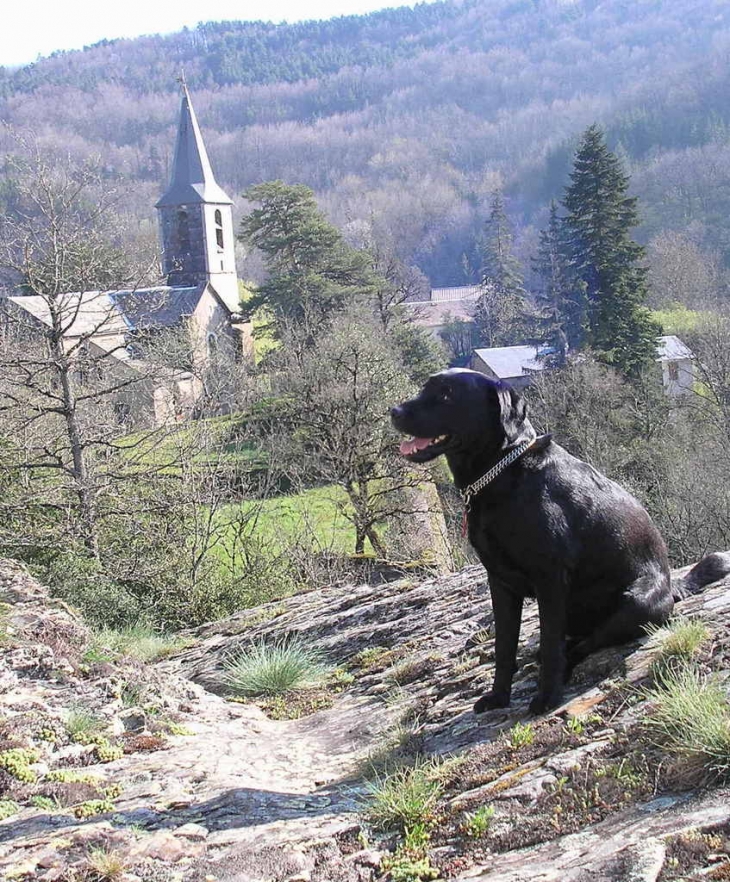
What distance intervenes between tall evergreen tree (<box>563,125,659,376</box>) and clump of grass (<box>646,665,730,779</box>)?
104ft

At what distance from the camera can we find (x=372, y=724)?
4.82 metres

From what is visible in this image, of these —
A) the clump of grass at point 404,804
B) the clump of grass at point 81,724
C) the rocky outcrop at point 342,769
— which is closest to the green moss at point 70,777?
the rocky outcrop at point 342,769

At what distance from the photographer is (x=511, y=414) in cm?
395

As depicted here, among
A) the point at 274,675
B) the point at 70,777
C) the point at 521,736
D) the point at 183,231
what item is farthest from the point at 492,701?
the point at 183,231

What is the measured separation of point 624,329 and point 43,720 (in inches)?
1284

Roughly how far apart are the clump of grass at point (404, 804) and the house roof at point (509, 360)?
42199mm

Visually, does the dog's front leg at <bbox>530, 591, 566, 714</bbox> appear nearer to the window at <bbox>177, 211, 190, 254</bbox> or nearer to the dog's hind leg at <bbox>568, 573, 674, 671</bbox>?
the dog's hind leg at <bbox>568, 573, 674, 671</bbox>

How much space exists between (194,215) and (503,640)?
56755 mm

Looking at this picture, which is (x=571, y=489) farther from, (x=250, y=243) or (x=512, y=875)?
(x=250, y=243)

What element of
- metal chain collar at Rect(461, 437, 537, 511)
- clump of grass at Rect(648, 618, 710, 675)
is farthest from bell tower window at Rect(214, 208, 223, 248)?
clump of grass at Rect(648, 618, 710, 675)

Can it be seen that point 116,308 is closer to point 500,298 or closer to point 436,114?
point 500,298

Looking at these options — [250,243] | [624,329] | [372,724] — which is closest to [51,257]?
[372,724]

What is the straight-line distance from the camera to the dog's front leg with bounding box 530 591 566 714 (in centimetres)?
385

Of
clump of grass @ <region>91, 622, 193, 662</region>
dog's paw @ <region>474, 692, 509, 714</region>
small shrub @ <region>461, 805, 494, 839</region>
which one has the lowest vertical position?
clump of grass @ <region>91, 622, 193, 662</region>
